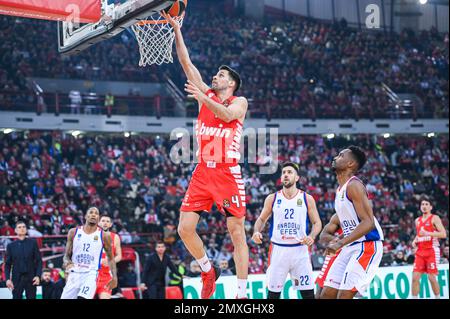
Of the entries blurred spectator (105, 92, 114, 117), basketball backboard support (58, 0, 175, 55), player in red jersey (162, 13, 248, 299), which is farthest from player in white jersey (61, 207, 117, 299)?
blurred spectator (105, 92, 114, 117)

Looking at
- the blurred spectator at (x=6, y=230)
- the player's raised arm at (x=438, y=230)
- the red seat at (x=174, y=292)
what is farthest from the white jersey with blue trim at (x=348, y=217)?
the blurred spectator at (x=6, y=230)

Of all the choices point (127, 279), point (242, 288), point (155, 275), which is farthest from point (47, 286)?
point (242, 288)

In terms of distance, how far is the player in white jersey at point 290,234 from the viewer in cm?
1047

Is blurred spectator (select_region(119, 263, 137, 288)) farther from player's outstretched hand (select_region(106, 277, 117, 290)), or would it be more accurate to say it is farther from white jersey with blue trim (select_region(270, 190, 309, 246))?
white jersey with blue trim (select_region(270, 190, 309, 246))

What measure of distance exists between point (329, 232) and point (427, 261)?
24.5ft

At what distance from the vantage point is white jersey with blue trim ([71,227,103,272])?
11.5 meters

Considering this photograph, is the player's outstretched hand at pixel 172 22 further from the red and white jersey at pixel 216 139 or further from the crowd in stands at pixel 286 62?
the crowd in stands at pixel 286 62

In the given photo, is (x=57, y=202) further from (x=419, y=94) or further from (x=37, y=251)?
(x=419, y=94)

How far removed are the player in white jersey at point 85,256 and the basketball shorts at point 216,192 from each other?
3.60 metres

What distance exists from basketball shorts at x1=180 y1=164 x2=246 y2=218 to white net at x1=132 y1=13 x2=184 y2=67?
242cm

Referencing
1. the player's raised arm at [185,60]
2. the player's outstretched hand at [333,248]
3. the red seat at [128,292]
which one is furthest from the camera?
the red seat at [128,292]

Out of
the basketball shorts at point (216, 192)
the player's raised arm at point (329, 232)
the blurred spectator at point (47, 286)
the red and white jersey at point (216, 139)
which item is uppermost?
the red and white jersey at point (216, 139)

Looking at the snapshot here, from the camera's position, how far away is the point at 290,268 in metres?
10.6
